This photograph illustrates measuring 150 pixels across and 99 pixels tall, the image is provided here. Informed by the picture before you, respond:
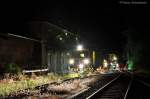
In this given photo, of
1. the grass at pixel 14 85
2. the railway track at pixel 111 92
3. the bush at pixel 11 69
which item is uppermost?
the bush at pixel 11 69

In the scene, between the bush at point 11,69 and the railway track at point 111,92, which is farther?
the bush at point 11,69

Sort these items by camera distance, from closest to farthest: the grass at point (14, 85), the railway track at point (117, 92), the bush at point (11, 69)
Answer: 1. the railway track at point (117, 92)
2. the grass at point (14, 85)
3. the bush at point (11, 69)

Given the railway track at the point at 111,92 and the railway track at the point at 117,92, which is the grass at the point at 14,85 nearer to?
the railway track at the point at 117,92

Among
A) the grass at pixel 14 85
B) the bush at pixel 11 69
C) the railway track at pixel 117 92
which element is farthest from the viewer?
the bush at pixel 11 69

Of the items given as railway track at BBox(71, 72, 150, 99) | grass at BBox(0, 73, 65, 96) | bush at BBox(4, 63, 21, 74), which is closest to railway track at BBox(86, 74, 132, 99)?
railway track at BBox(71, 72, 150, 99)

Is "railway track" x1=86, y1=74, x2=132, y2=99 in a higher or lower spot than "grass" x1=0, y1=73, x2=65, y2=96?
lower

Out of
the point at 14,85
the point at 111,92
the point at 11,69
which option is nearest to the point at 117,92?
the point at 111,92

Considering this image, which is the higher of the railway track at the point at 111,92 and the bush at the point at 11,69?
the bush at the point at 11,69

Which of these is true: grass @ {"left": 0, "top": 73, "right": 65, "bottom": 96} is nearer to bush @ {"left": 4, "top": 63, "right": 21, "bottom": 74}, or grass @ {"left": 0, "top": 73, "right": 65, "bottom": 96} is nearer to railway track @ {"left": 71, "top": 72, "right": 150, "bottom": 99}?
bush @ {"left": 4, "top": 63, "right": 21, "bottom": 74}

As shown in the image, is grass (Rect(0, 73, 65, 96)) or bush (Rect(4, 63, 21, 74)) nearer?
grass (Rect(0, 73, 65, 96))

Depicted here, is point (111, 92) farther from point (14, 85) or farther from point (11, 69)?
point (11, 69)

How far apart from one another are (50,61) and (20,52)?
33.9 ft

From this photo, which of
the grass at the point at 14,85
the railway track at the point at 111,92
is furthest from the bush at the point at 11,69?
the railway track at the point at 111,92

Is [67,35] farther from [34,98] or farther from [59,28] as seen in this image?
[34,98]
